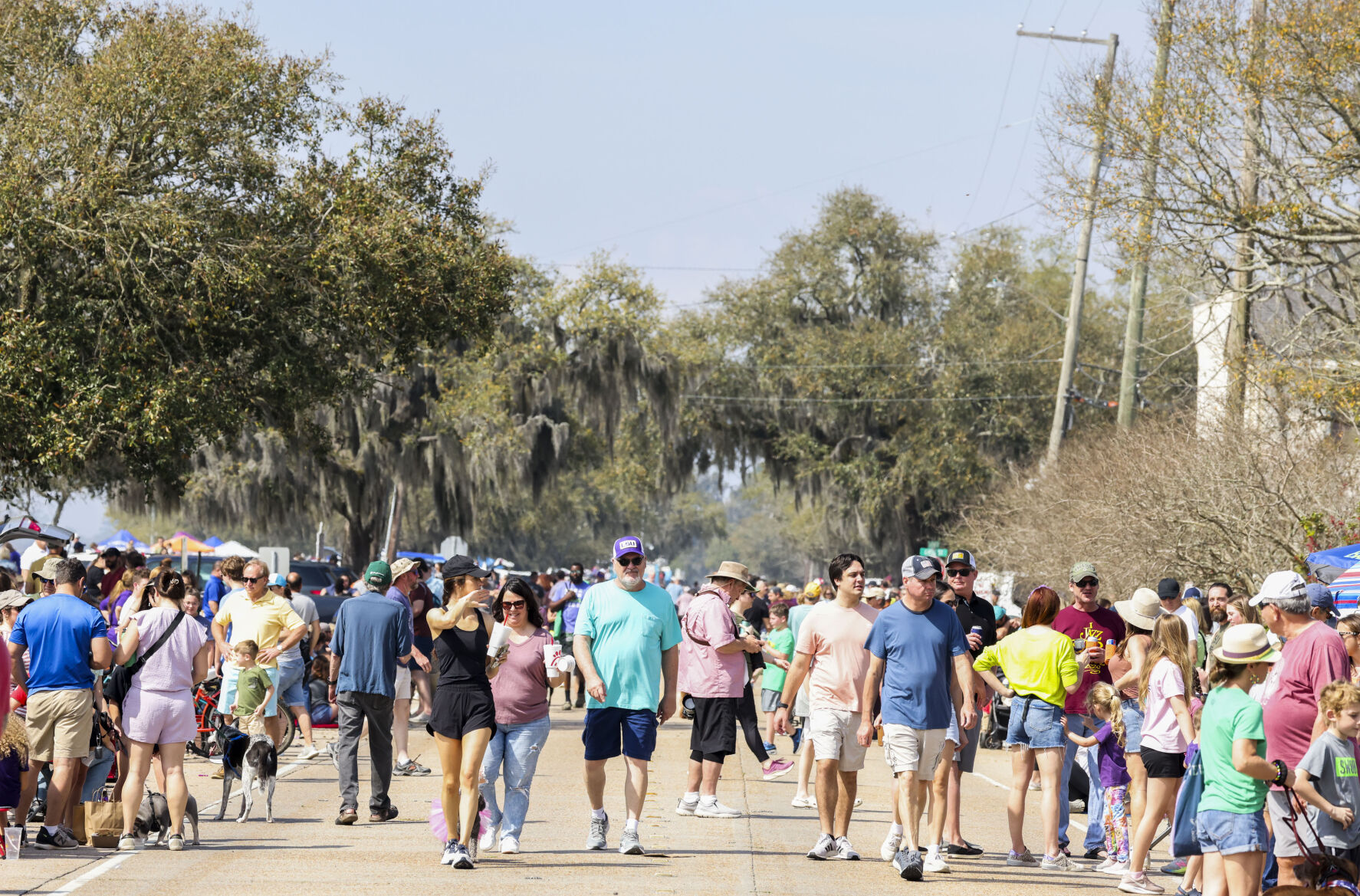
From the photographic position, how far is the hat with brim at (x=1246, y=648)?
718cm

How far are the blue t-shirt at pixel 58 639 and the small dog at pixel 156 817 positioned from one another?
2.72 ft

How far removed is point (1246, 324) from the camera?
2275 cm

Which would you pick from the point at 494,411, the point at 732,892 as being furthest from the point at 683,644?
the point at 494,411

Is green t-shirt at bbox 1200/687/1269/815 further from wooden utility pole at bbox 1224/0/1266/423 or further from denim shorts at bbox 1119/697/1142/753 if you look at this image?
wooden utility pole at bbox 1224/0/1266/423

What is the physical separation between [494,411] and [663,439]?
209 inches

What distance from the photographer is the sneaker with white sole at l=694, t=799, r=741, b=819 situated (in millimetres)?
11984

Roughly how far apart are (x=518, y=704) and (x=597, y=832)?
41.6 inches

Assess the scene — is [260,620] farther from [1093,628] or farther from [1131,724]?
[1131,724]

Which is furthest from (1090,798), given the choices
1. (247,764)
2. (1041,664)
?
(247,764)

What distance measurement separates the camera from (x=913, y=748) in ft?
30.7

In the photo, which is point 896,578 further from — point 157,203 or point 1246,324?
point 157,203

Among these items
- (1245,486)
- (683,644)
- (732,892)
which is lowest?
(732,892)

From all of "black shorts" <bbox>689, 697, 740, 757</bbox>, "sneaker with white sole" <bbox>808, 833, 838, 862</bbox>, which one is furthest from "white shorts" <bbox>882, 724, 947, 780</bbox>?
"black shorts" <bbox>689, 697, 740, 757</bbox>

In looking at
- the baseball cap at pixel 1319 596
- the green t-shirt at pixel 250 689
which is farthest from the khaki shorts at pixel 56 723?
the baseball cap at pixel 1319 596
